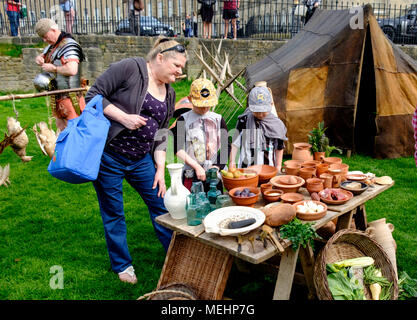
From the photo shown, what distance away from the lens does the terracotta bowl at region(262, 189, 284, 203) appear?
2.87 metres

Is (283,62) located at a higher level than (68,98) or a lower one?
higher

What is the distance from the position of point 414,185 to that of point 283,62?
2753mm

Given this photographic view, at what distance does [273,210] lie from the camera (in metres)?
2.54

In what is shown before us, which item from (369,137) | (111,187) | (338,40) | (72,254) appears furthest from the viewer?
(369,137)

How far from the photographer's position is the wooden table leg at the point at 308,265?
2819mm

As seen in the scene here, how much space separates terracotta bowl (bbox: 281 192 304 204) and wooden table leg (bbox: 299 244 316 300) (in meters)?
0.32

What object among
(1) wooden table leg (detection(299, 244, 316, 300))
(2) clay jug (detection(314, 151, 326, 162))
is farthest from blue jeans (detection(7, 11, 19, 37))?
(1) wooden table leg (detection(299, 244, 316, 300))

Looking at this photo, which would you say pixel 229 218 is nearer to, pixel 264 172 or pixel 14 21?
pixel 264 172

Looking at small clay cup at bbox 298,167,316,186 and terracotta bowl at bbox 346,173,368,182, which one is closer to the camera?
small clay cup at bbox 298,167,316,186

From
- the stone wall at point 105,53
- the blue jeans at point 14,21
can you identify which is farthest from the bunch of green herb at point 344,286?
the blue jeans at point 14,21

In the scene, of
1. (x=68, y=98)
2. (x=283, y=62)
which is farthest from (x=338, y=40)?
(x=68, y=98)

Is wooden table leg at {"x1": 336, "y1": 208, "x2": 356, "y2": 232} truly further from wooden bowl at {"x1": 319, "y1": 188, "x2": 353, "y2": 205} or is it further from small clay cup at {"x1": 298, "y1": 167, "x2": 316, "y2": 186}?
small clay cup at {"x1": 298, "y1": 167, "x2": 316, "y2": 186}

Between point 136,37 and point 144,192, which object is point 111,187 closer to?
point 144,192

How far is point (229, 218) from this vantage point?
261 centimetres
